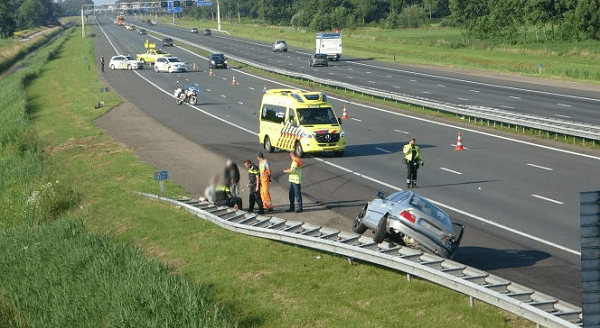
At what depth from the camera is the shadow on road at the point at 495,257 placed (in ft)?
61.0

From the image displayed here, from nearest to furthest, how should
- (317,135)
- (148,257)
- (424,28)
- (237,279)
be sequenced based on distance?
(237,279)
(148,257)
(317,135)
(424,28)

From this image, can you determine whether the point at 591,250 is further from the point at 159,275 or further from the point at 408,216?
the point at 159,275

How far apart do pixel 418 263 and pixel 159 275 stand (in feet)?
18.6

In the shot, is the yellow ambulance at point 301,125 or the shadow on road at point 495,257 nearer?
the shadow on road at point 495,257

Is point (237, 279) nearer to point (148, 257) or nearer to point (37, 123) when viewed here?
point (148, 257)

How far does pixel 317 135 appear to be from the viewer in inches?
1315

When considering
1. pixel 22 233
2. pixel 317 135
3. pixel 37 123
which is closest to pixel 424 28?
pixel 37 123

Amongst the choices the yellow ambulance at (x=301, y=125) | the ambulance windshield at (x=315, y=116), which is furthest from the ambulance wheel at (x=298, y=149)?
the ambulance windshield at (x=315, y=116)

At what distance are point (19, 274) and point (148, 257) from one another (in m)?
3.68

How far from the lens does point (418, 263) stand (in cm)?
1659

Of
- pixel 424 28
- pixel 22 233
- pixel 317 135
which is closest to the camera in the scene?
pixel 22 233

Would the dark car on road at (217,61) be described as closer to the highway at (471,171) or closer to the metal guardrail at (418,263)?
the highway at (471,171)

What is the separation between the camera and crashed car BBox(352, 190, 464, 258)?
18188 mm

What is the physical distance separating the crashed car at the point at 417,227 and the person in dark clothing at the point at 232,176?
6177mm
